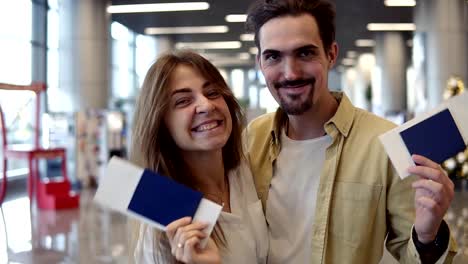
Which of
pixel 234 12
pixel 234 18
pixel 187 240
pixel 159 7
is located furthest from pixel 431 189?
pixel 234 18

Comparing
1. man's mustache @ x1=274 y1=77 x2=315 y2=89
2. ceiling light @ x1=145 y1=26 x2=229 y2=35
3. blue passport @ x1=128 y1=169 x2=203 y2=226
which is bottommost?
blue passport @ x1=128 y1=169 x2=203 y2=226

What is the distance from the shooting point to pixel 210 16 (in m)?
14.8

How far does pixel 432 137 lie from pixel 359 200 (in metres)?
0.33

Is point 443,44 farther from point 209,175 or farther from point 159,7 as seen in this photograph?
point 209,175

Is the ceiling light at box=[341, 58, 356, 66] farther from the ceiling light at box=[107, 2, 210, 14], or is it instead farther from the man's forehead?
the man's forehead

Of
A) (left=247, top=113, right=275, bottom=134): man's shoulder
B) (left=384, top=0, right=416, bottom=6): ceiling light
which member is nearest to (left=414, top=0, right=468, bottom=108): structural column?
(left=384, top=0, right=416, bottom=6): ceiling light

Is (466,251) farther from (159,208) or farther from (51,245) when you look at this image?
(159,208)

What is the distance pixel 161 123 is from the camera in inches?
62.1

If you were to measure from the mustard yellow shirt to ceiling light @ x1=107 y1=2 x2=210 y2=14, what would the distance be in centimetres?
1176

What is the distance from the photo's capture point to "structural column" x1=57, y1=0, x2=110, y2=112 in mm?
11969

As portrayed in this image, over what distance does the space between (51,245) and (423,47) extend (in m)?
8.26

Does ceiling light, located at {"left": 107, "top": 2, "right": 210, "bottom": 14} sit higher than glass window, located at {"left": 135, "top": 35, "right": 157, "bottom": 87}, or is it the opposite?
ceiling light, located at {"left": 107, "top": 2, "right": 210, "bottom": 14}

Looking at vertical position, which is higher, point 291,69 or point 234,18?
point 234,18

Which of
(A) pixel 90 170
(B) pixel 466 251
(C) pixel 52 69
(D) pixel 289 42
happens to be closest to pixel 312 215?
(D) pixel 289 42
